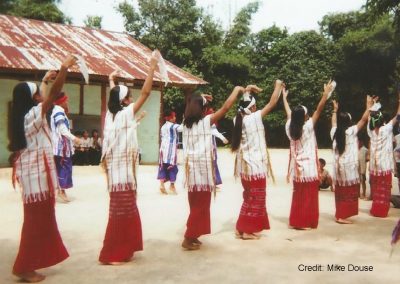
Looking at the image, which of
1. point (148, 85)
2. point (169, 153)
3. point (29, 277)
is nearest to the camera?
point (29, 277)

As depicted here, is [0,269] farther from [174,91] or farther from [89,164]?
[174,91]

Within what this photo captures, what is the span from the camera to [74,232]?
5.83 meters

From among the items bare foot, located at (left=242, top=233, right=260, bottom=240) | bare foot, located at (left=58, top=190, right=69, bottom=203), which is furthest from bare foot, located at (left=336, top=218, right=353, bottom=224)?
bare foot, located at (left=58, top=190, right=69, bottom=203)

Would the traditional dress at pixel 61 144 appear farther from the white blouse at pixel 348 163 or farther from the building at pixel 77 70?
the building at pixel 77 70

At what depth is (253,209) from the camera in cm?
556

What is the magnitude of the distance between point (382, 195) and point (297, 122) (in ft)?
6.29

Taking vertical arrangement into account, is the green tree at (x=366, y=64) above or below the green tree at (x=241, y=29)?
below

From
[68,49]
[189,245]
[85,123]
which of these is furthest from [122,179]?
[85,123]

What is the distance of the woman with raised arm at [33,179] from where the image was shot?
4.01 metres

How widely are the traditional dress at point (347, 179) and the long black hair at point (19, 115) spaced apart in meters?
4.31

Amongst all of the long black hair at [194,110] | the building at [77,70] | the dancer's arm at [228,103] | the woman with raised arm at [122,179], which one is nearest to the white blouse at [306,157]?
the dancer's arm at [228,103]

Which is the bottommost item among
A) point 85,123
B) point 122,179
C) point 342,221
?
point 342,221

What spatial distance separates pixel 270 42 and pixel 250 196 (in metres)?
26.5

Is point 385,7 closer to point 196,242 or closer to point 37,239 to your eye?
point 196,242
